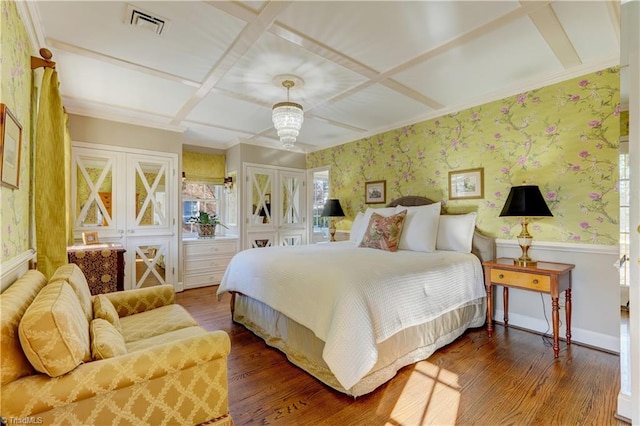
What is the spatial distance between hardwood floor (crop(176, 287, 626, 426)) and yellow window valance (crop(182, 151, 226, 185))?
134 inches

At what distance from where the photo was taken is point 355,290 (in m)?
1.81

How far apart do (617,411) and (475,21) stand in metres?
2.47

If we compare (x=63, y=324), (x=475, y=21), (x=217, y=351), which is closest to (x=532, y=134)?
(x=475, y=21)

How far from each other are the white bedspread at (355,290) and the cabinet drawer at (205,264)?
188cm

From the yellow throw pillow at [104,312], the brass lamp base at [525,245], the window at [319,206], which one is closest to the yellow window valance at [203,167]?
the window at [319,206]

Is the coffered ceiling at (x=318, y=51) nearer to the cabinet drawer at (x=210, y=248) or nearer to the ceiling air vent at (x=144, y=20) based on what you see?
the ceiling air vent at (x=144, y=20)

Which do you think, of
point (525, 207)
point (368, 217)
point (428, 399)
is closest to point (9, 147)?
point (428, 399)

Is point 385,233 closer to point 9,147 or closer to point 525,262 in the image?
point 525,262

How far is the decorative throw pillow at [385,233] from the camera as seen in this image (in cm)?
307

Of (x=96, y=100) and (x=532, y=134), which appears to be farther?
(x=96, y=100)

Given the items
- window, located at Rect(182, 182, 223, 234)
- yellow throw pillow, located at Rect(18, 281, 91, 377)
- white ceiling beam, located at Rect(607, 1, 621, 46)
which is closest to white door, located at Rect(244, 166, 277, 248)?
window, located at Rect(182, 182, 223, 234)

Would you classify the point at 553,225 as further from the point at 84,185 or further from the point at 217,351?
the point at 84,185

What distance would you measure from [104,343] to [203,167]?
4.33 meters

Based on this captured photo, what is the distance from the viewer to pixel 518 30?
2035mm
